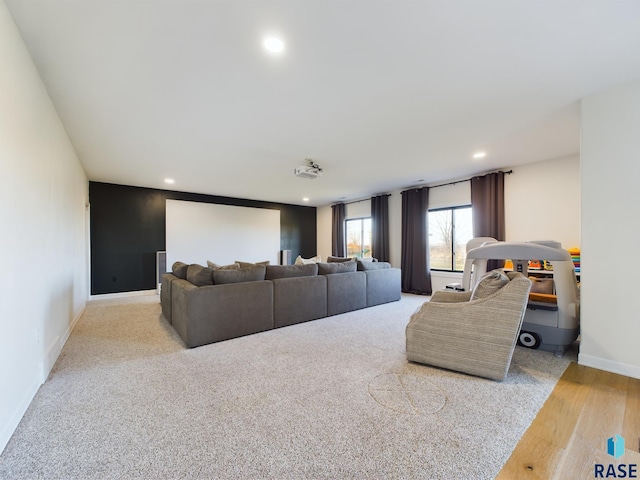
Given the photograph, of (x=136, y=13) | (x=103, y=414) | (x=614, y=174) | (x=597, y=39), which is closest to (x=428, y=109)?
(x=597, y=39)

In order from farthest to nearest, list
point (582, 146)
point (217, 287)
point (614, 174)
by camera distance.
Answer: point (217, 287), point (582, 146), point (614, 174)

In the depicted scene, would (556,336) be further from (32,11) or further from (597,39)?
(32,11)

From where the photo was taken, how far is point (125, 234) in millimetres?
6031

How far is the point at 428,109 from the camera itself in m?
2.79

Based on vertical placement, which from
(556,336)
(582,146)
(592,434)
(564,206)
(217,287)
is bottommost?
(592,434)

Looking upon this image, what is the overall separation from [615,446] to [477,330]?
0.93 metres

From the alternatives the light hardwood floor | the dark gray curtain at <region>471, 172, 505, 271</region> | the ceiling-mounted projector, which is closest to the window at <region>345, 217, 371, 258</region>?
the dark gray curtain at <region>471, 172, 505, 271</region>

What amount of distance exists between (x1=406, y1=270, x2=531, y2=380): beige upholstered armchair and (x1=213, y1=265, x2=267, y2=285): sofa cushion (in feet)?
6.42

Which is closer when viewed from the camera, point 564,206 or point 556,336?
point 556,336

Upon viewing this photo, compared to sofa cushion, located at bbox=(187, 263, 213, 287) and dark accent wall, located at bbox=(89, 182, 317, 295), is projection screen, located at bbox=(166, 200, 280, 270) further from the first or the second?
sofa cushion, located at bbox=(187, 263, 213, 287)

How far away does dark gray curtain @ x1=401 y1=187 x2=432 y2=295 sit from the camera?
6.06 meters

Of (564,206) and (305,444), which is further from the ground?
(564,206)

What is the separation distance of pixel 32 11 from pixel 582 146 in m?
4.31

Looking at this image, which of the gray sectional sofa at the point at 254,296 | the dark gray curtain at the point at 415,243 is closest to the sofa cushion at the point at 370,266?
the gray sectional sofa at the point at 254,296
